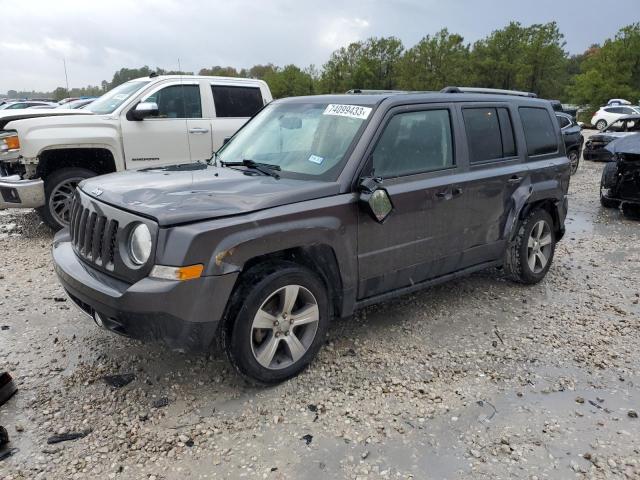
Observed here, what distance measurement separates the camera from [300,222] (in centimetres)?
316

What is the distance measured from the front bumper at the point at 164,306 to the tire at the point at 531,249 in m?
3.09

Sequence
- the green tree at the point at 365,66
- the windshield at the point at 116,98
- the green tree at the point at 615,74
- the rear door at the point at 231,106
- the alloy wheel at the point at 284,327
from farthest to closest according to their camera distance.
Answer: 1. the green tree at the point at 365,66
2. the green tree at the point at 615,74
3. the rear door at the point at 231,106
4. the windshield at the point at 116,98
5. the alloy wheel at the point at 284,327

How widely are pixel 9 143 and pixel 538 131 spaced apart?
6.07 m

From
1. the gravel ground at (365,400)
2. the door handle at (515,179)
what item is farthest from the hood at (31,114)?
the door handle at (515,179)

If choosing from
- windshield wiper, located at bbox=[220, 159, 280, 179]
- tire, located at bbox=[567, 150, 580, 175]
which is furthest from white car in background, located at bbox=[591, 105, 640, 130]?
windshield wiper, located at bbox=[220, 159, 280, 179]

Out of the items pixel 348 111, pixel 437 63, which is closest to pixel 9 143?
pixel 348 111

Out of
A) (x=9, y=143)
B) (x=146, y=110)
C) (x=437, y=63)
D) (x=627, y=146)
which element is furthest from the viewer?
(x=437, y=63)

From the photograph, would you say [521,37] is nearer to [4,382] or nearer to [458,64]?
[458,64]

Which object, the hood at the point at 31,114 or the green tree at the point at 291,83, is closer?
the hood at the point at 31,114

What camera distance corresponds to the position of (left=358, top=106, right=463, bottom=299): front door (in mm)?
3605

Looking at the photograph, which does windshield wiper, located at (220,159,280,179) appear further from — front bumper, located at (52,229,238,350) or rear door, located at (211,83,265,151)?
rear door, located at (211,83,265,151)

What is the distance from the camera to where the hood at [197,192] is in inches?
113

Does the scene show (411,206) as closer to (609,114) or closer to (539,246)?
(539,246)

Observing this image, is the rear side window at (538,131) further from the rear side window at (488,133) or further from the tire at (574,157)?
the tire at (574,157)
